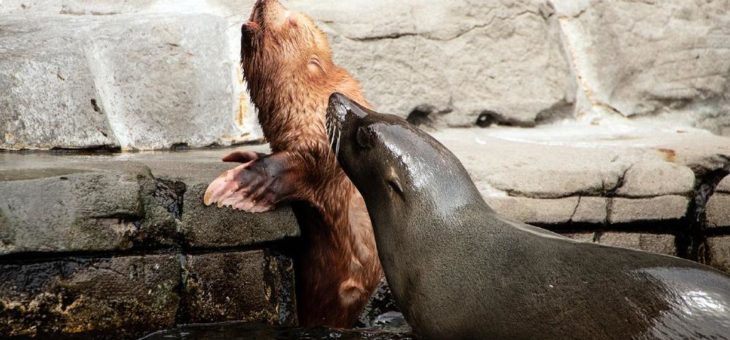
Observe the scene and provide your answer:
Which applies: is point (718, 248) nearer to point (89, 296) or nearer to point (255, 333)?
point (255, 333)

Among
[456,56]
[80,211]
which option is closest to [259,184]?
[80,211]

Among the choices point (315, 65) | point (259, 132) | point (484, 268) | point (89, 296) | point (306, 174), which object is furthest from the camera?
point (259, 132)

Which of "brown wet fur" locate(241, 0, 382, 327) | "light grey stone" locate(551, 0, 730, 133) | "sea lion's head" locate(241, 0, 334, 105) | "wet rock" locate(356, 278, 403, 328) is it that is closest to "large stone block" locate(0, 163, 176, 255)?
"brown wet fur" locate(241, 0, 382, 327)

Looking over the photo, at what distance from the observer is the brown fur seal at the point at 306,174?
4.45m

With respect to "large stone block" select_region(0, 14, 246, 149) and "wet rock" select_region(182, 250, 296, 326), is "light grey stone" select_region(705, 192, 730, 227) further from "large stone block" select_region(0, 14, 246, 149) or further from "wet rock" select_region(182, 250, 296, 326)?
"large stone block" select_region(0, 14, 246, 149)

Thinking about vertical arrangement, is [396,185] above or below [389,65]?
below

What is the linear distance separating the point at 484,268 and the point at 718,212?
1891 mm

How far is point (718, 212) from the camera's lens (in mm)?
5188

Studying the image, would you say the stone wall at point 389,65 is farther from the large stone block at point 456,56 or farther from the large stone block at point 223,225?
the large stone block at point 223,225

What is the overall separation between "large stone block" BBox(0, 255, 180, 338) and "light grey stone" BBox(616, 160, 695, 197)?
2.35 m

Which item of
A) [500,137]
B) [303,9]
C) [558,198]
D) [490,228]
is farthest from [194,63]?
[490,228]

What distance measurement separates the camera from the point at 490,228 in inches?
155

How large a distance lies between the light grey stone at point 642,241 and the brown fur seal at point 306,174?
45.2 inches

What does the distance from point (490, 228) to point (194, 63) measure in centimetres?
286
